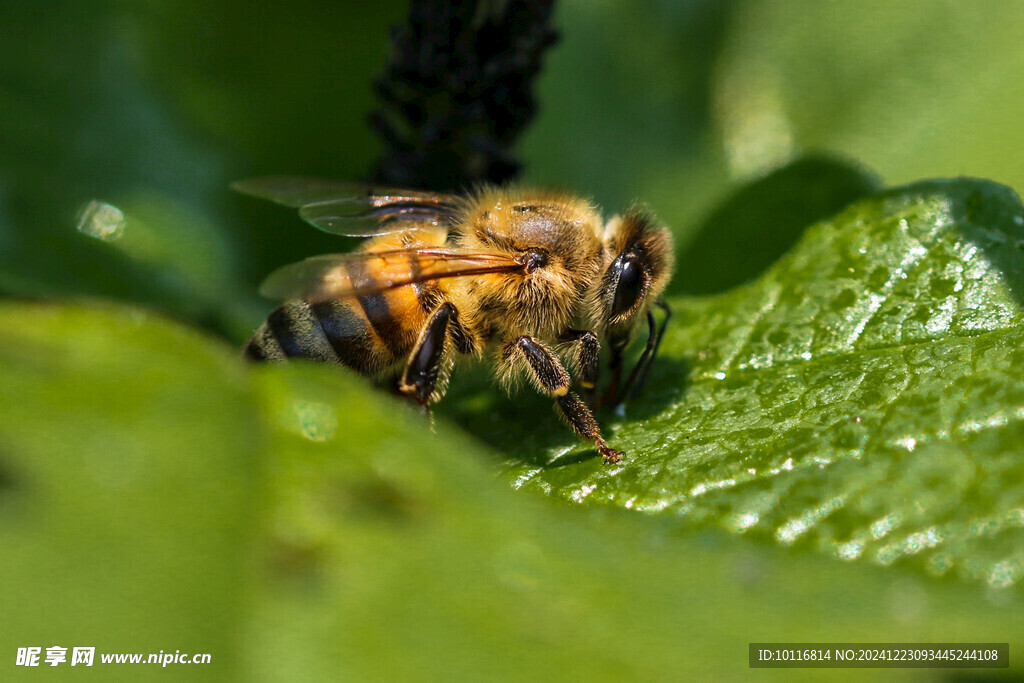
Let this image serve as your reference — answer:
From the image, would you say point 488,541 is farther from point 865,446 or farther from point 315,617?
point 865,446

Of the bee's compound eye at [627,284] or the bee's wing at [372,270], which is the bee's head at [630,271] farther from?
the bee's wing at [372,270]

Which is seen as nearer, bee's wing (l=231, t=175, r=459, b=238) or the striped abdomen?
the striped abdomen

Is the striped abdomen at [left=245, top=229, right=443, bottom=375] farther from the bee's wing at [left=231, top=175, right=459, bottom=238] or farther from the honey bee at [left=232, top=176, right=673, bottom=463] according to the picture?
the bee's wing at [left=231, top=175, right=459, bottom=238]

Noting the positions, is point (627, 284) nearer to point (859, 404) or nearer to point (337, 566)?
point (859, 404)

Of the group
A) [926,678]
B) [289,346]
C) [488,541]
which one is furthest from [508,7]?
[926,678]

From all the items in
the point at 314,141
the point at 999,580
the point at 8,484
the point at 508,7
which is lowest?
the point at 999,580

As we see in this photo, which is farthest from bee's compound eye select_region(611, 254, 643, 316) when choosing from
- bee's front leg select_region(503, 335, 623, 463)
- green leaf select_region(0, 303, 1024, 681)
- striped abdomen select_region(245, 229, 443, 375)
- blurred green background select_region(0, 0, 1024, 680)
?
green leaf select_region(0, 303, 1024, 681)

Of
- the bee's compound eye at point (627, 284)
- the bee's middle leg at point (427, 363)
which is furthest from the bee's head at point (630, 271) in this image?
the bee's middle leg at point (427, 363)

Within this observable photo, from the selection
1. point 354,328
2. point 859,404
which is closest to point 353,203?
point 354,328
